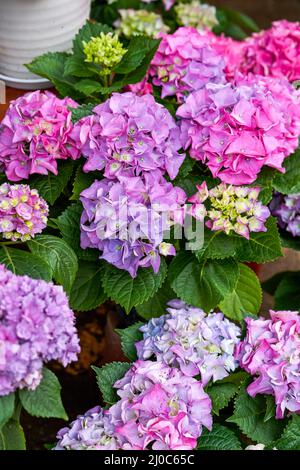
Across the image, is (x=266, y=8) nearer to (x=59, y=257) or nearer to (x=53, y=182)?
(x=53, y=182)

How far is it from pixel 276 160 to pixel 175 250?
241mm

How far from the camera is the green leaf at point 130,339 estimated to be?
131cm

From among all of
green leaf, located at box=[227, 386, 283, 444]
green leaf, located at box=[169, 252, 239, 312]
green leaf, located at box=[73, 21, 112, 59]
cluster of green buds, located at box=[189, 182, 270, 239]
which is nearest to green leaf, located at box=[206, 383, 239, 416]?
green leaf, located at box=[227, 386, 283, 444]

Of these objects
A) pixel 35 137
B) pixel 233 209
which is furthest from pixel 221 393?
pixel 35 137

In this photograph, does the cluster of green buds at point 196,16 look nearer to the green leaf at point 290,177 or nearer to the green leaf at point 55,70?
the green leaf at point 55,70

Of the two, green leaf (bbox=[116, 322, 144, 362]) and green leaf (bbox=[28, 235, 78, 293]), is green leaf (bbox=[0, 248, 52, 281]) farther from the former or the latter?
green leaf (bbox=[116, 322, 144, 362])

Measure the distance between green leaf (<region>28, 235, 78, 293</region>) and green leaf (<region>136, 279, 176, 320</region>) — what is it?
18 cm

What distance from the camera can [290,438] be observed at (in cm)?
117

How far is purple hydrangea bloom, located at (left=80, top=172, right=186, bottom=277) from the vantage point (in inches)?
49.8

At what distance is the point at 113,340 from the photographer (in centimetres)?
176

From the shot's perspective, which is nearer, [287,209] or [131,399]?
[131,399]

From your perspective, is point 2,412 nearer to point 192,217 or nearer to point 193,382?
point 193,382

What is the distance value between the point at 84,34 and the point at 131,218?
502mm

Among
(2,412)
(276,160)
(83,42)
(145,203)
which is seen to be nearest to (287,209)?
(276,160)
